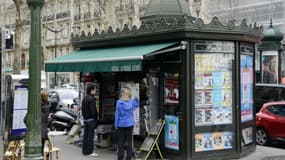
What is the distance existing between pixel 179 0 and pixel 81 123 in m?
4.34

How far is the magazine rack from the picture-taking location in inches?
428

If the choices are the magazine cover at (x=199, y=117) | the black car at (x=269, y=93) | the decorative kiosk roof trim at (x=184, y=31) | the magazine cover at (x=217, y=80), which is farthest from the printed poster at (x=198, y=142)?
the black car at (x=269, y=93)

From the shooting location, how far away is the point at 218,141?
1104 cm

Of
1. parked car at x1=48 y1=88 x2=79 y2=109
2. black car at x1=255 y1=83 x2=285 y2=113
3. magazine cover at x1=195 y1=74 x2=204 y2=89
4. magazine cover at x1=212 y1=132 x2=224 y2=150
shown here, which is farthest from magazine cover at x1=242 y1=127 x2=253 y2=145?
parked car at x1=48 y1=88 x2=79 y2=109

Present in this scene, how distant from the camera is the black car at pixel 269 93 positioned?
1778 centimetres

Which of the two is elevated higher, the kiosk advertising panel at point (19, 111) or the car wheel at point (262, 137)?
the kiosk advertising panel at point (19, 111)

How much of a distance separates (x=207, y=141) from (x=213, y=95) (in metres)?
1.03

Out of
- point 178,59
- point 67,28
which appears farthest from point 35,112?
point 67,28

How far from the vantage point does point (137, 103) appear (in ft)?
37.8

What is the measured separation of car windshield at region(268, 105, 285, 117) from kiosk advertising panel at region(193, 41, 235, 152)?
12.3ft

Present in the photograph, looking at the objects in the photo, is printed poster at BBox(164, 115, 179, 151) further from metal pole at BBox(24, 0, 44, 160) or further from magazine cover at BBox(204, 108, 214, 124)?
metal pole at BBox(24, 0, 44, 160)

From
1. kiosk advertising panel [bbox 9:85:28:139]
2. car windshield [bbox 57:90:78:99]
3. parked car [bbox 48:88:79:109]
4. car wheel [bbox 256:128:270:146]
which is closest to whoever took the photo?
kiosk advertising panel [bbox 9:85:28:139]

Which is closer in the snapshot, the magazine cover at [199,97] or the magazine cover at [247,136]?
the magazine cover at [199,97]

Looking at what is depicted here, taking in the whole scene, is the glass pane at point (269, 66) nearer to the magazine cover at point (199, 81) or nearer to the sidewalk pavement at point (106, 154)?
the sidewalk pavement at point (106, 154)
